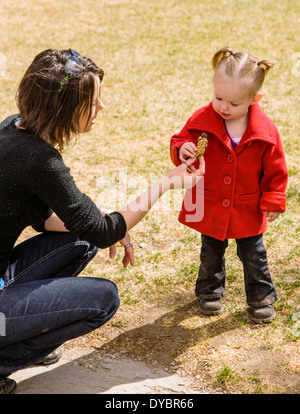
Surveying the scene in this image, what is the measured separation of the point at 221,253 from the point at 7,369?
127cm

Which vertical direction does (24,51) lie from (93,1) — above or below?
below

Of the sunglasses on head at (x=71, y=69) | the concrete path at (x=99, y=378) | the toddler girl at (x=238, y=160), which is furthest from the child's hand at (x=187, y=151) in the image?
the concrete path at (x=99, y=378)

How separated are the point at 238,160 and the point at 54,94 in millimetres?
976

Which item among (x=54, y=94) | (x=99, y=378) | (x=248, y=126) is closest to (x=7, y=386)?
(x=99, y=378)

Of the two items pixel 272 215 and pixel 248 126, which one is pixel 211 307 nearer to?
pixel 272 215

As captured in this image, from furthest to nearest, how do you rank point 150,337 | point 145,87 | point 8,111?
point 145,87, point 8,111, point 150,337

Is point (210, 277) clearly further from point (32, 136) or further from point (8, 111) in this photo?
point (8, 111)

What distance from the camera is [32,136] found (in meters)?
2.38

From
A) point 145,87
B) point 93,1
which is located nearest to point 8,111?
point 145,87

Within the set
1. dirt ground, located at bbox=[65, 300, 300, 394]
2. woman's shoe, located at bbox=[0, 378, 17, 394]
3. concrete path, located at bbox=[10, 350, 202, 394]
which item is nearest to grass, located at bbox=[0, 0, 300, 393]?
dirt ground, located at bbox=[65, 300, 300, 394]

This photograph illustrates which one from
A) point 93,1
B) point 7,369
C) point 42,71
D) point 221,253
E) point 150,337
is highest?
point 93,1

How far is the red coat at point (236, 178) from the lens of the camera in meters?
2.81

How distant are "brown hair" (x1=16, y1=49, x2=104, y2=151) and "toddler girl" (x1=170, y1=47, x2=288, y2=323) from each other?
1.98ft

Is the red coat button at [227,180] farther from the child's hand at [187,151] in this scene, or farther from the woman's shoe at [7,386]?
the woman's shoe at [7,386]
